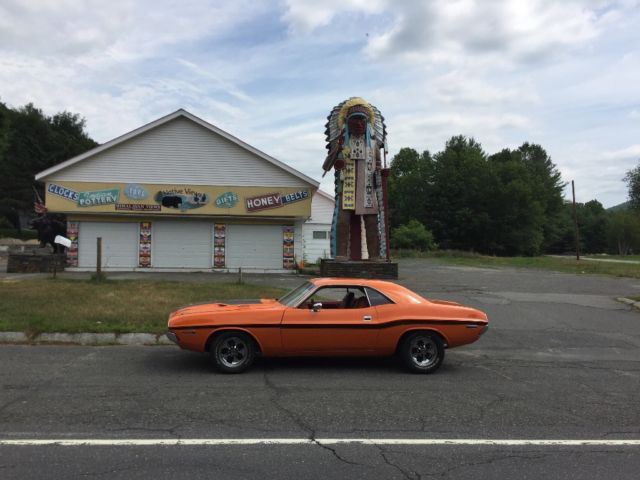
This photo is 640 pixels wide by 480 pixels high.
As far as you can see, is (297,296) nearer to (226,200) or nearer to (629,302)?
(629,302)

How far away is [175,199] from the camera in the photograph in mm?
22062

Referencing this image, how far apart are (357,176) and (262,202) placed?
5205mm

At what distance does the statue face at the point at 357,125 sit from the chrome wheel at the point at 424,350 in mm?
12137

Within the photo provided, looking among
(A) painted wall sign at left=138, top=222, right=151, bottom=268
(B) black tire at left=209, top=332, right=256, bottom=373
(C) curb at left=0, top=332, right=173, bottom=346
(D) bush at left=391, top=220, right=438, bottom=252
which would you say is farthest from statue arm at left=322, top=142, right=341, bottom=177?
(D) bush at left=391, top=220, right=438, bottom=252

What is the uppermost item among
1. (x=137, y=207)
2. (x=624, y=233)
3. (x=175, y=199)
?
(x=624, y=233)

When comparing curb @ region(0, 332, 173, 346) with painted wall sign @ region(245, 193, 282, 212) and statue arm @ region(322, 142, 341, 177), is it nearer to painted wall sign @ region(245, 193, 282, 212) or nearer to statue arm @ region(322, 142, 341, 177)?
statue arm @ region(322, 142, 341, 177)

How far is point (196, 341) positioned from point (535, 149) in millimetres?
96098

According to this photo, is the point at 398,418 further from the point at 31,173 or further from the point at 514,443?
the point at 31,173

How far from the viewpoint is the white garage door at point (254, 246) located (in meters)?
22.7

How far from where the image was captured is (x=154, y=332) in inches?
360

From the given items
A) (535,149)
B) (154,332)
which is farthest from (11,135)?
(535,149)

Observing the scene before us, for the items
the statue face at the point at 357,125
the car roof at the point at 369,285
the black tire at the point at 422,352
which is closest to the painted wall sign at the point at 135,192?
the statue face at the point at 357,125

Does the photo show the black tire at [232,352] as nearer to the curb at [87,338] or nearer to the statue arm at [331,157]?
the curb at [87,338]

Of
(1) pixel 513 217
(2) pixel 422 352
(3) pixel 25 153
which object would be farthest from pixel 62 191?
(1) pixel 513 217
